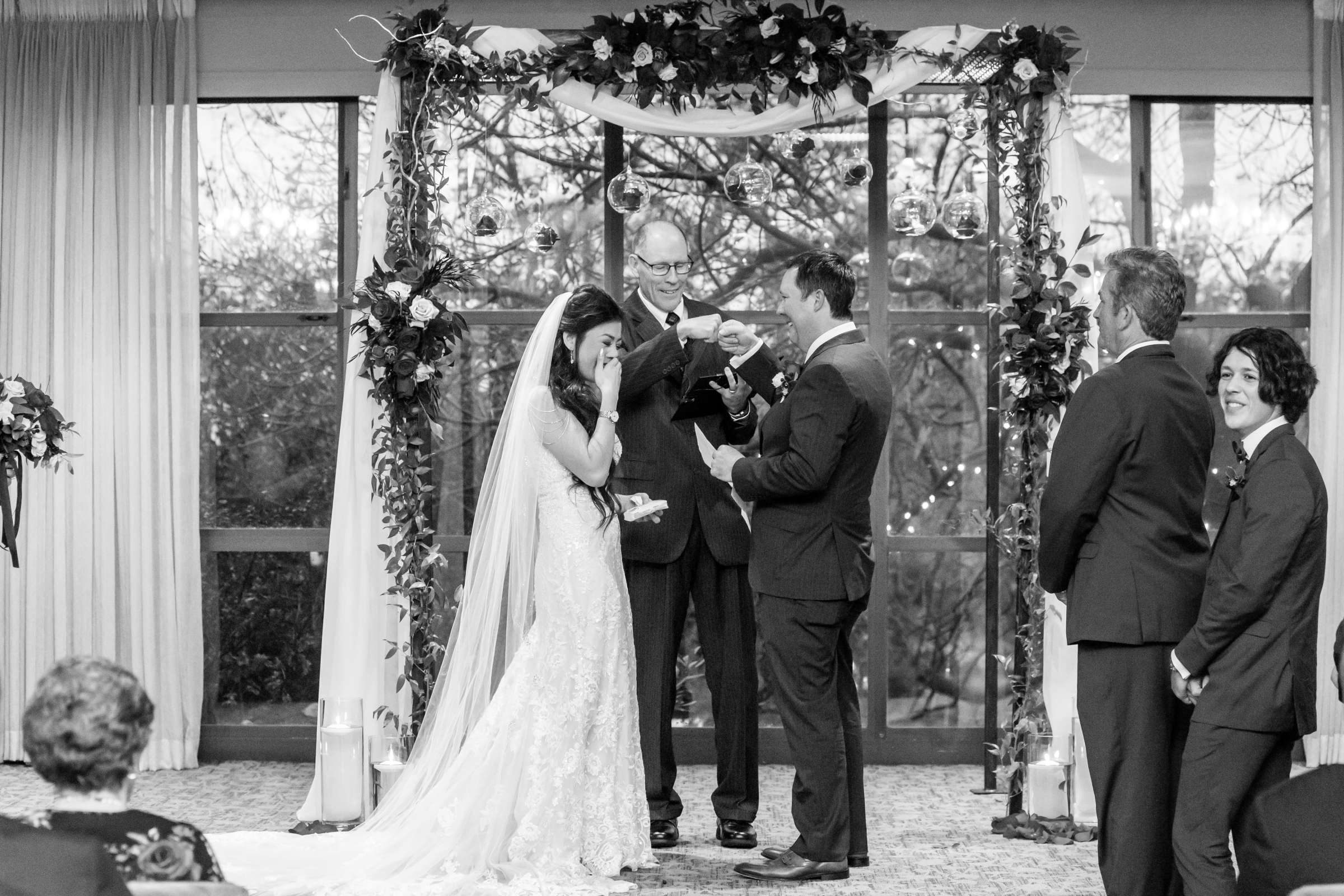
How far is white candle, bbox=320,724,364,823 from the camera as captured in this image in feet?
15.7

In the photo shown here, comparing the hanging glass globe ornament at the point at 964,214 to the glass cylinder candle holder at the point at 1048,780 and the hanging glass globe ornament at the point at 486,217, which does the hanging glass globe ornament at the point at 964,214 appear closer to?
the hanging glass globe ornament at the point at 486,217

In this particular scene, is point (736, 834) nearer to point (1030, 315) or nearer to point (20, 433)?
point (1030, 315)

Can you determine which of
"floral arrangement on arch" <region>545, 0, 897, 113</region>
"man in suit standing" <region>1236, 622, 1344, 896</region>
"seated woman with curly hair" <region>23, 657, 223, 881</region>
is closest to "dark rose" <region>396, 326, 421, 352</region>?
"floral arrangement on arch" <region>545, 0, 897, 113</region>

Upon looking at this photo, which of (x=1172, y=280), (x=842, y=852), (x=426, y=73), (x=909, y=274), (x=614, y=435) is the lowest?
(x=842, y=852)

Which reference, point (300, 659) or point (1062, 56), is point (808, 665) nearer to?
point (1062, 56)

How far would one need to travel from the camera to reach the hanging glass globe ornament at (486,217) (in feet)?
15.8

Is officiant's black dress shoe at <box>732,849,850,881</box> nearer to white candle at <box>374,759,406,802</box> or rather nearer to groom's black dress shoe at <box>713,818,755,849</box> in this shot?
groom's black dress shoe at <box>713,818,755,849</box>

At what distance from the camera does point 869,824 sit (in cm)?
488

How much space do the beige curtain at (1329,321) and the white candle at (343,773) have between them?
3.79 metres

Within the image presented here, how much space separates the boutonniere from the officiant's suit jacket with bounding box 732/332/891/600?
0.31m

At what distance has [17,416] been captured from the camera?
439cm

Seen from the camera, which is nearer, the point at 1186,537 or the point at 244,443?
the point at 1186,537

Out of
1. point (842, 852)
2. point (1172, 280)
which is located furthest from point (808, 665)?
point (1172, 280)

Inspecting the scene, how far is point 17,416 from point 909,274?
3.53m
